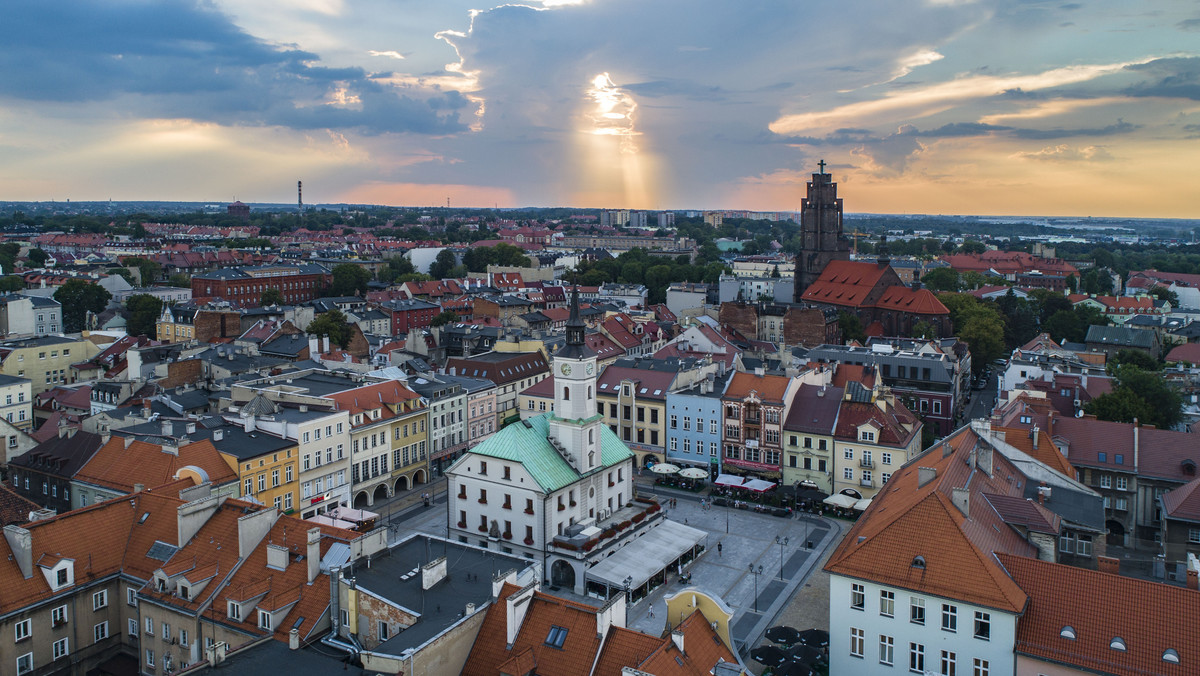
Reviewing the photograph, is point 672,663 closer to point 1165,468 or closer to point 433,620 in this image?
point 433,620

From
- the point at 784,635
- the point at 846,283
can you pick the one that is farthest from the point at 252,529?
the point at 846,283

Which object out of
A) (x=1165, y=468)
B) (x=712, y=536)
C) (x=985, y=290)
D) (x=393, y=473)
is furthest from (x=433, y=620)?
(x=985, y=290)

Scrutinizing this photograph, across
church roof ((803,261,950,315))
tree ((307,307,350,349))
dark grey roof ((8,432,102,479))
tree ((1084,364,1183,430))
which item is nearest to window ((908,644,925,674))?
tree ((1084,364,1183,430))

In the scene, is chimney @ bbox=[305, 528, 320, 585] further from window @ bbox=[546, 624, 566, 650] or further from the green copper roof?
the green copper roof

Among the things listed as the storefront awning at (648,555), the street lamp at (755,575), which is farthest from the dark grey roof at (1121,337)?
the street lamp at (755,575)

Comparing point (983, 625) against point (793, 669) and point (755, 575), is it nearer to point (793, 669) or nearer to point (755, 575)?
point (793, 669)

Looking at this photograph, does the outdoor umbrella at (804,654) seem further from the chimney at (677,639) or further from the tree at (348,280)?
the tree at (348,280)
